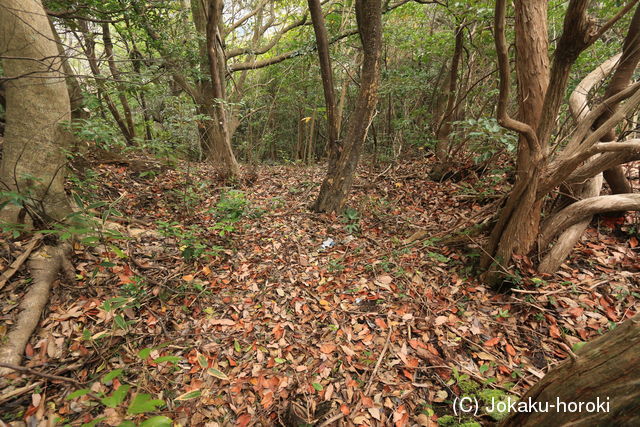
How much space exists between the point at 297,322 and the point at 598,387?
244cm

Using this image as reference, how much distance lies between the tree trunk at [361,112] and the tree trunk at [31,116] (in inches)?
143

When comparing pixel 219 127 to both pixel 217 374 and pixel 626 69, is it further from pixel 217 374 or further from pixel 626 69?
pixel 626 69

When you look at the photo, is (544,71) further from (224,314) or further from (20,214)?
(20,214)

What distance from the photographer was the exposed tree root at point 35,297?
7.32 feet

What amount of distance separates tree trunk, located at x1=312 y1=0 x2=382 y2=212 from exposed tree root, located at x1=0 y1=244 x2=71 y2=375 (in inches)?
141

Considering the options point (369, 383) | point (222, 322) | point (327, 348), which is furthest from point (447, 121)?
point (222, 322)

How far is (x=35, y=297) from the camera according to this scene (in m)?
2.56

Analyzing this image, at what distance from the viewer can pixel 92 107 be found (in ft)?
14.3

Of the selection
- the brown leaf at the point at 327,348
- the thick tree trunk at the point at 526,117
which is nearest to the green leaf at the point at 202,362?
the brown leaf at the point at 327,348

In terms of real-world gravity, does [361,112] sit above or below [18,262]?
above

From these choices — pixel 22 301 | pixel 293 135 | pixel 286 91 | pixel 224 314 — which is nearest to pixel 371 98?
pixel 224 314

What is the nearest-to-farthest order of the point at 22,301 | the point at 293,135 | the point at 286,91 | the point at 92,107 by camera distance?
the point at 22,301, the point at 92,107, the point at 286,91, the point at 293,135

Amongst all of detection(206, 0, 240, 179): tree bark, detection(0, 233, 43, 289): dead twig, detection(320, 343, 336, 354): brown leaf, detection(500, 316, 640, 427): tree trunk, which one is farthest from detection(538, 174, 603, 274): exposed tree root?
detection(206, 0, 240, 179): tree bark

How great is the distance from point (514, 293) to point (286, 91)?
10.3 m
